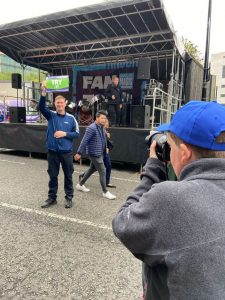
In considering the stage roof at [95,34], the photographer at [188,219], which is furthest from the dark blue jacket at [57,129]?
the stage roof at [95,34]

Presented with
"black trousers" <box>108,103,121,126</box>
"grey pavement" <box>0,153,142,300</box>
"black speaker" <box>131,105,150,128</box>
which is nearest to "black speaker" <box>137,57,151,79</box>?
"black speaker" <box>131,105,150,128</box>

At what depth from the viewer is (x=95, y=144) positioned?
5172 mm

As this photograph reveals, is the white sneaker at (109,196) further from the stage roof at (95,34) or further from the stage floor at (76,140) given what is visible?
the stage roof at (95,34)

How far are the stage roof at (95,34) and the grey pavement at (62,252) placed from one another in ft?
18.8

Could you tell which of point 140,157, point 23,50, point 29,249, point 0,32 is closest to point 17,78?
point 23,50

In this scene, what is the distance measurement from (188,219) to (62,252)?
2580 mm

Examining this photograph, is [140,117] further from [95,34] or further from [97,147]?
[97,147]

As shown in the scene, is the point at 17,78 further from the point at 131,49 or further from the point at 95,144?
the point at 95,144

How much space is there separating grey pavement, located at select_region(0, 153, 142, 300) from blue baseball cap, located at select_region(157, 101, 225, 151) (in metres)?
1.95

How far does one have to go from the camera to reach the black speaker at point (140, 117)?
9.18 m

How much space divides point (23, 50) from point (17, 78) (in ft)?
4.24

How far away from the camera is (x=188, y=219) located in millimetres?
823

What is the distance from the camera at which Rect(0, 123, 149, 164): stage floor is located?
762cm

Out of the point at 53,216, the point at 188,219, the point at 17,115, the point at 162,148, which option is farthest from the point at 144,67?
the point at 188,219
